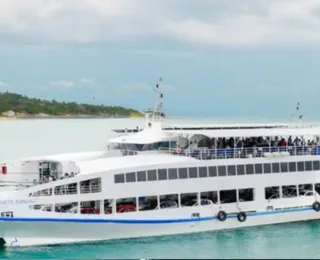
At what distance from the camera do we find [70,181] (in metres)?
24.9

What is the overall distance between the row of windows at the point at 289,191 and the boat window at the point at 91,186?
8.20m

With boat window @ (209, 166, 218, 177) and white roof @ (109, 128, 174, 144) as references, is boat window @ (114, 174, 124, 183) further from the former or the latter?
boat window @ (209, 166, 218, 177)

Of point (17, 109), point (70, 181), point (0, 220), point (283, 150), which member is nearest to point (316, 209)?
point (283, 150)

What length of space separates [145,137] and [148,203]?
136 inches

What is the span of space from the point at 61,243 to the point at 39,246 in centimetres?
87

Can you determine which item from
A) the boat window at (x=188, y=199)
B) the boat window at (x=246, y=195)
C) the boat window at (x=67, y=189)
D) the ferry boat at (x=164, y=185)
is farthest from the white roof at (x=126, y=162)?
the boat window at (x=246, y=195)

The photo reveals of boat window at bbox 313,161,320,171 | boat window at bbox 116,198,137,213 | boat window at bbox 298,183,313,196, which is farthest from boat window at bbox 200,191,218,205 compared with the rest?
boat window at bbox 313,161,320,171

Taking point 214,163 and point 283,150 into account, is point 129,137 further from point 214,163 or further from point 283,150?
point 283,150

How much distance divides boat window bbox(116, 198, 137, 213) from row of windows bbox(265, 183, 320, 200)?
21.1 ft

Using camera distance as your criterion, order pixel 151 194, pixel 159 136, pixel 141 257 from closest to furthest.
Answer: pixel 141 257 < pixel 151 194 < pixel 159 136

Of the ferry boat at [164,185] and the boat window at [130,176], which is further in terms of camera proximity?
the boat window at [130,176]

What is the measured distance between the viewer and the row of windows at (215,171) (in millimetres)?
25763

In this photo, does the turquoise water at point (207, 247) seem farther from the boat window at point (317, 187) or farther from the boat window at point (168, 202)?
the boat window at point (317, 187)

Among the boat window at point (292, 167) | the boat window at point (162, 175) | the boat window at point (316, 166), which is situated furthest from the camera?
the boat window at point (316, 166)
